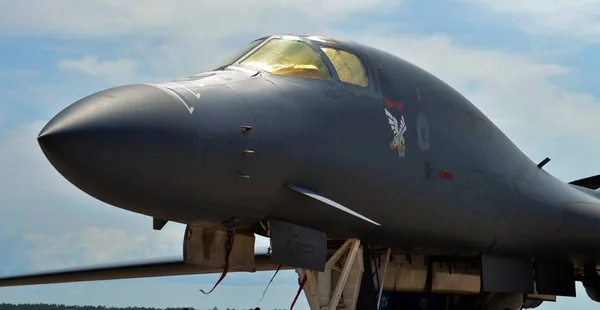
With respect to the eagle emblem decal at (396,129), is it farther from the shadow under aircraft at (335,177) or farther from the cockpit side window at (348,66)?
the cockpit side window at (348,66)

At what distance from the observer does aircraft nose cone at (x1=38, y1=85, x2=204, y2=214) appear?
23.1 ft

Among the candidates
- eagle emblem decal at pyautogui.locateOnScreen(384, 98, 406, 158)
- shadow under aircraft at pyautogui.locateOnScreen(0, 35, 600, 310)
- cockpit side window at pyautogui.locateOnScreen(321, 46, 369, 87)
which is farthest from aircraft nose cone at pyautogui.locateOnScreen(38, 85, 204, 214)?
eagle emblem decal at pyautogui.locateOnScreen(384, 98, 406, 158)

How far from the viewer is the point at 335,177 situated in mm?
8688

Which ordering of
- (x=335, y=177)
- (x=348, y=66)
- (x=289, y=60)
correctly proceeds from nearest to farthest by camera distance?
(x=335, y=177), (x=289, y=60), (x=348, y=66)

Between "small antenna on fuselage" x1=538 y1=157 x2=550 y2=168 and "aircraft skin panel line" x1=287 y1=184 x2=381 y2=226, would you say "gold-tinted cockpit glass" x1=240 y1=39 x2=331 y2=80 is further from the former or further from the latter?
"small antenna on fuselage" x1=538 y1=157 x2=550 y2=168

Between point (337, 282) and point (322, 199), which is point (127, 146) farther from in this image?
point (337, 282)

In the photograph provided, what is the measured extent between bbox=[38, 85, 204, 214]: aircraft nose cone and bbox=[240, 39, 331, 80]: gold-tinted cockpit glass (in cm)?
161

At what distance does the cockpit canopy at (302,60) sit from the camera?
355 inches

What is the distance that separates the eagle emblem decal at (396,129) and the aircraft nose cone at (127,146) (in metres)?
2.58

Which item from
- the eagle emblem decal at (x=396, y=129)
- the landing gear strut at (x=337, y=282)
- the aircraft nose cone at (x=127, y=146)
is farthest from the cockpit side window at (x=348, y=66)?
the aircraft nose cone at (x=127, y=146)

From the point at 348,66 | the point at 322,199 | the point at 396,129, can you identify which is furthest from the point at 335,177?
the point at 348,66

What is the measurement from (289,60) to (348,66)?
2.22 ft

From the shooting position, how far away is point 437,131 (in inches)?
399

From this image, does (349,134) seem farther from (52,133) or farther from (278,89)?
(52,133)
